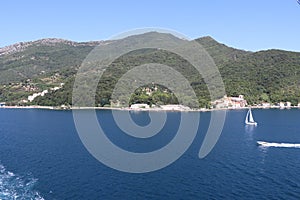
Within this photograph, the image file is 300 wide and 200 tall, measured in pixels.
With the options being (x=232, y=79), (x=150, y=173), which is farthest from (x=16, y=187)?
Answer: (x=232, y=79)

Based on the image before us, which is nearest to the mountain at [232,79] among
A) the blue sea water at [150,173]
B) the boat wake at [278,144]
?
the boat wake at [278,144]

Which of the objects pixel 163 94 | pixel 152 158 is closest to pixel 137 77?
pixel 163 94

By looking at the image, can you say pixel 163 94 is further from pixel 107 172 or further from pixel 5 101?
pixel 107 172

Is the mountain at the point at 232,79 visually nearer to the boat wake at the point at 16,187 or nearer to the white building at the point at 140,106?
the white building at the point at 140,106

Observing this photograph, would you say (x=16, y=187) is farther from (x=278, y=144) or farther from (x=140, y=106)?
(x=140, y=106)

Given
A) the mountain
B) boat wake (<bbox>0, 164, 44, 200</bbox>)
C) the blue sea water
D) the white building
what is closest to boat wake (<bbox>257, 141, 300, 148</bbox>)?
the blue sea water

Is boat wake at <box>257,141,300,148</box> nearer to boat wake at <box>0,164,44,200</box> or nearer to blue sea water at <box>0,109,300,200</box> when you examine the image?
blue sea water at <box>0,109,300,200</box>

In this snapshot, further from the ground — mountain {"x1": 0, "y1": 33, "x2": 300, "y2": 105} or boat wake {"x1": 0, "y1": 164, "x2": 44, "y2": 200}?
mountain {"x1": 0, "y1": 33, "x2": 300, "y2": 105}
